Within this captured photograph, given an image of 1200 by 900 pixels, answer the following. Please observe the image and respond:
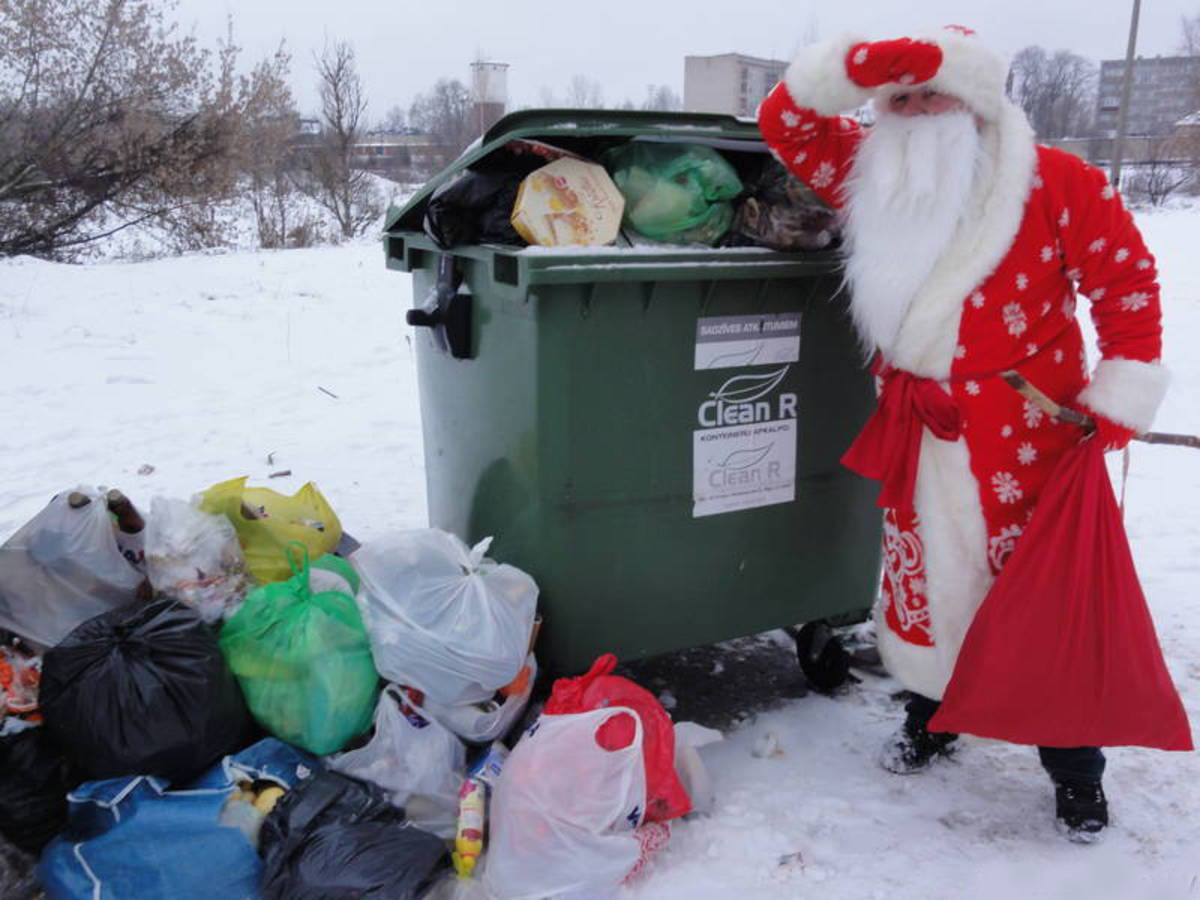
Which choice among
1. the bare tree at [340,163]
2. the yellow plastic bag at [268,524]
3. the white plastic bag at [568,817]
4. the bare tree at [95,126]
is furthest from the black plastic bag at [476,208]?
the bare tree at [340,163]

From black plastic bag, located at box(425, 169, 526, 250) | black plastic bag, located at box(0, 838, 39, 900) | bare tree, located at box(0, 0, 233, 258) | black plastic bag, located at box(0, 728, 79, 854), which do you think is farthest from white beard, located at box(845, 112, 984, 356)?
bare tree, located at box(0, 0, 233, 258)

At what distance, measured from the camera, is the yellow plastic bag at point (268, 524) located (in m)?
2.68

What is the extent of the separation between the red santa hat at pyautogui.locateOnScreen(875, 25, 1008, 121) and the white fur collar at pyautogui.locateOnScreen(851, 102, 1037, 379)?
56mm

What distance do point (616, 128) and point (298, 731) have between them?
1.64m

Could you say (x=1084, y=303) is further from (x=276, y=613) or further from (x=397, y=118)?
(x=397, y=118)

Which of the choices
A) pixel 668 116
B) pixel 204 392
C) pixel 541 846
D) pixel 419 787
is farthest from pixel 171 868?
pixel 204 392

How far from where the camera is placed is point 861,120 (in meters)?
2.35

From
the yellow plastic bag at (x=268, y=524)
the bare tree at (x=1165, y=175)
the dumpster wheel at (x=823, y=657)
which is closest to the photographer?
the yellow plastic bag at (x=268, y=524)

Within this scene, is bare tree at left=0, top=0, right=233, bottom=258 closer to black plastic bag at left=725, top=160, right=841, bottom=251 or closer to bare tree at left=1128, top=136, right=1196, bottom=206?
black plastic bag at left=725, top=160, right=841, bottom=251

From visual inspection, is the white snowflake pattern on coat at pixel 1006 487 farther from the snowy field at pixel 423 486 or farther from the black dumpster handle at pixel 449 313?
the black dumpster handle at pixel 449 313

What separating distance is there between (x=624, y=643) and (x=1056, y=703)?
3.32ft

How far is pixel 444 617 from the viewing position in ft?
7.56

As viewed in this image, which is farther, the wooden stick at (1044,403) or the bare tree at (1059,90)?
the bare tree at (1059,90)

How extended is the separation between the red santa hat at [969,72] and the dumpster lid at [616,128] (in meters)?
0.54
